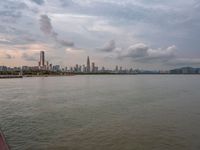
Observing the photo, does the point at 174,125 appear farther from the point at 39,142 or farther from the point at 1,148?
the point at 1,148

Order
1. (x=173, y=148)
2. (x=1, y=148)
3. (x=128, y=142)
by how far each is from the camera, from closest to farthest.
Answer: (x=1, y=148) < (x=173, y=148) < (x=128, y=142)

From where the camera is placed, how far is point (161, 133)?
69.2 ft

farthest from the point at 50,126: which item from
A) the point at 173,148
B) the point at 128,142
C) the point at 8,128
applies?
the point at 173,148

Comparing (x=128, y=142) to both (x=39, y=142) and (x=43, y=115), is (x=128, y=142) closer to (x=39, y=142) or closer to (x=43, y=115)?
(x=39, y=142)

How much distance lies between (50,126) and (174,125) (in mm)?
11233

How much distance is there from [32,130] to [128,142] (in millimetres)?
8248

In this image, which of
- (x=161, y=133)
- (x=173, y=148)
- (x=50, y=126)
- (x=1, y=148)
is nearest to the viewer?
(x=1, y=148)

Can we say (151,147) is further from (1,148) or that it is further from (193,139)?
(1,148)

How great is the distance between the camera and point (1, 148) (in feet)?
45.0

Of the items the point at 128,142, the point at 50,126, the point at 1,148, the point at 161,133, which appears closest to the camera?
the point at 1,148

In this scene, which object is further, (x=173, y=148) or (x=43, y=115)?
(x=43, y=115)

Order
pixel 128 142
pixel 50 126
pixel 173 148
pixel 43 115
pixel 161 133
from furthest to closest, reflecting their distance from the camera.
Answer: pixel 43 115 → pixel 50 126 → pixel 161 133 → pixel 128 142 → pixel 173 148

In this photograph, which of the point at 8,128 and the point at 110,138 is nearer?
the point at 110,138

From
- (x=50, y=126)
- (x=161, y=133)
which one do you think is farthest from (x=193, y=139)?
(x=50, y=126)
